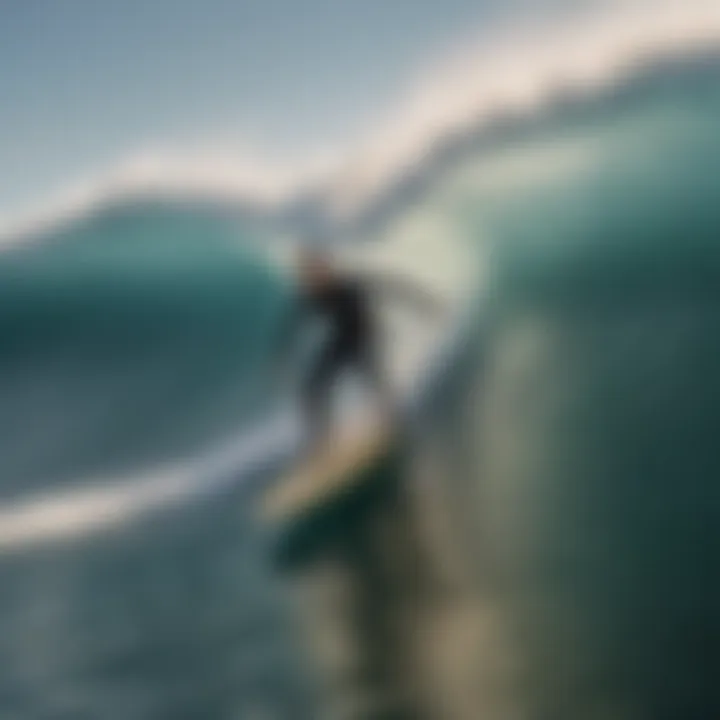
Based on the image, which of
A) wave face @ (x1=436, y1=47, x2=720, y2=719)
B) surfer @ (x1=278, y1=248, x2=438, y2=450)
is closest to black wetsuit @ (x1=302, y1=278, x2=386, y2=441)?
surfer @ (x1=278, y1=248, x2=438, y2=450)

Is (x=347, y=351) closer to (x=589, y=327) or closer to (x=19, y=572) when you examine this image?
(x=589, y=327)

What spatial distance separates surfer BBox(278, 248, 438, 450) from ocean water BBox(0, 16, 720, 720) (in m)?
0.06

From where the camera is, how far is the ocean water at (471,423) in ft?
3.84

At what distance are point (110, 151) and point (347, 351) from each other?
363mm

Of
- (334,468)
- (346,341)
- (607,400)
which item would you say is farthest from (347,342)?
(607,400)

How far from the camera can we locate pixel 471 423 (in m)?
1.26

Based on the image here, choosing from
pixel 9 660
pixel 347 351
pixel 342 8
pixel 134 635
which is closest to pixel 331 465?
pixel 347 351

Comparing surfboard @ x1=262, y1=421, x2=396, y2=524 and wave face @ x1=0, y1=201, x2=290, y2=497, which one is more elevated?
wave face @ x1=0, y1=201, x2=290, y2=497

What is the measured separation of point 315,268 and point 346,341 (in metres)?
0.09

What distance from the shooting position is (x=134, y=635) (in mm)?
1220

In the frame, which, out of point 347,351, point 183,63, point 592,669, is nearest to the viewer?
point 592,669

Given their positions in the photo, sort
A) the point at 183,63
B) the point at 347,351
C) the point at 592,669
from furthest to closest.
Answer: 1. the point at 183,63
2. the point at 347,351
3. the point at 592,669

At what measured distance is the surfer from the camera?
4.06 ft

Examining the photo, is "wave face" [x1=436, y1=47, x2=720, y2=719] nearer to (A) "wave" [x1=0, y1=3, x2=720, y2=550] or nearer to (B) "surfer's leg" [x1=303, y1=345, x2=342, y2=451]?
(A) "wave" [x1=0, y1=3, x2=720, y2=550]
